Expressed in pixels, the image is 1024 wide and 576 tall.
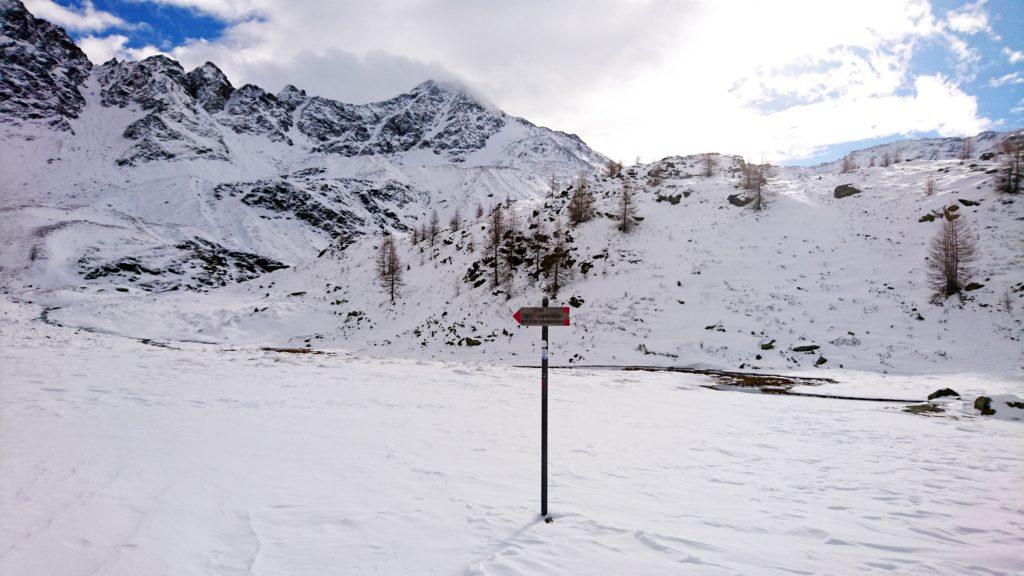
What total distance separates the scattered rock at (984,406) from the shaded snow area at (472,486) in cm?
38

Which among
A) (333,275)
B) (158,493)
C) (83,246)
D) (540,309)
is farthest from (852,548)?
(83,246)

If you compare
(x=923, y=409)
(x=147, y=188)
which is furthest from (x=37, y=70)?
(x=923, y=409)

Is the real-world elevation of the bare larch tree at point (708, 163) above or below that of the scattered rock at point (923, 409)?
above

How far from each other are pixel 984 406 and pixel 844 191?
40.9 metres

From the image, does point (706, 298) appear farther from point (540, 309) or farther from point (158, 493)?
point (158, 493)

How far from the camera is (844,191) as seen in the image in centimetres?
4422

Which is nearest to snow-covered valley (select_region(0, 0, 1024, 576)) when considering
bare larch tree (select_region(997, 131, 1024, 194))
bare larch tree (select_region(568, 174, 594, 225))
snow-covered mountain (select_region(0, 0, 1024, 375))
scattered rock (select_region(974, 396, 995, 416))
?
scattered rock (select_region(974, 396, 995, 416))

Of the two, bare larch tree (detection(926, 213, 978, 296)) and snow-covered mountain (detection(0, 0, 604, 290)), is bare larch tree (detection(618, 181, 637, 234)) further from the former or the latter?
snow-covered mountain (detection(0, 0, 604, 290))

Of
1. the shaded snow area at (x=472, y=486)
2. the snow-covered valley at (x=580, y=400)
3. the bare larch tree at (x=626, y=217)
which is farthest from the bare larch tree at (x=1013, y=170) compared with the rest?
the shaded snow area at (x=472, y=486)

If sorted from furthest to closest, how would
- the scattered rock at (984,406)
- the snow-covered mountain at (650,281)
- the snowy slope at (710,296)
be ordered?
the snow-covered mountain at (650,281)
the snowy slope at (710,296)
the scattered rock at (984,406)

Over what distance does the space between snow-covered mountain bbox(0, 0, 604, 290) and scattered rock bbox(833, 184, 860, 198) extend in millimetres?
63552

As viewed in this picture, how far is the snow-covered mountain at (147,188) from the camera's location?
Result: 253 ft

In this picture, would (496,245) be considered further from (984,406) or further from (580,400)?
(984,406)

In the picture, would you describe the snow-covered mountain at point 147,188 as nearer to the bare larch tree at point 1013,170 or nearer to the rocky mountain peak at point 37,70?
A: the rocky mountain peak at point 37,70
